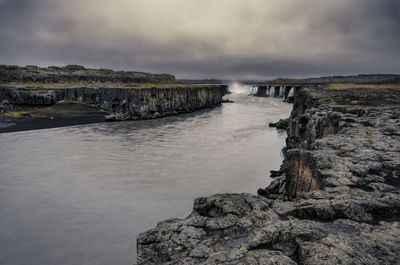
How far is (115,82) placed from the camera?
91.2m

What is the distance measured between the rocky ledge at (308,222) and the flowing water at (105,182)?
16.9 feet

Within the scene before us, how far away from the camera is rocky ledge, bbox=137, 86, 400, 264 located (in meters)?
3.96

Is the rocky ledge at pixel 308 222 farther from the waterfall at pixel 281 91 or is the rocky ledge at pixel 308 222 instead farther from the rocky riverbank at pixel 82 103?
the waterfall at pixel 281 91

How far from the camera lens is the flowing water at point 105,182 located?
10.2 m

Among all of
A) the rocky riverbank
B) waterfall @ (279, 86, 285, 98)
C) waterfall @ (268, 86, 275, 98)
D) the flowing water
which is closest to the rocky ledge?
the flowing water

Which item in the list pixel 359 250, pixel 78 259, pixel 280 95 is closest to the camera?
pixel 359 250

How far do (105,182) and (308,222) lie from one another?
50.5 ft

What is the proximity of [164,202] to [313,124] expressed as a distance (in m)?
9.93

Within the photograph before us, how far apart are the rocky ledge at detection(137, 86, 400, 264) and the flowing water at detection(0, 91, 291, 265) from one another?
515 cm

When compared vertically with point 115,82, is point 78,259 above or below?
below

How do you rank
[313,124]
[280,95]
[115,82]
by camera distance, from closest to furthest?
[313,124], [115,82], [280,95]

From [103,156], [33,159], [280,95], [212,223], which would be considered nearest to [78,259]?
[212,223]

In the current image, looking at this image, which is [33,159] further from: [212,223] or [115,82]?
[115,82]

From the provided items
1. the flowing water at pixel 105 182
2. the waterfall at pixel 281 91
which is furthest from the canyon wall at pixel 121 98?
the waterfall at pixel 281 91
